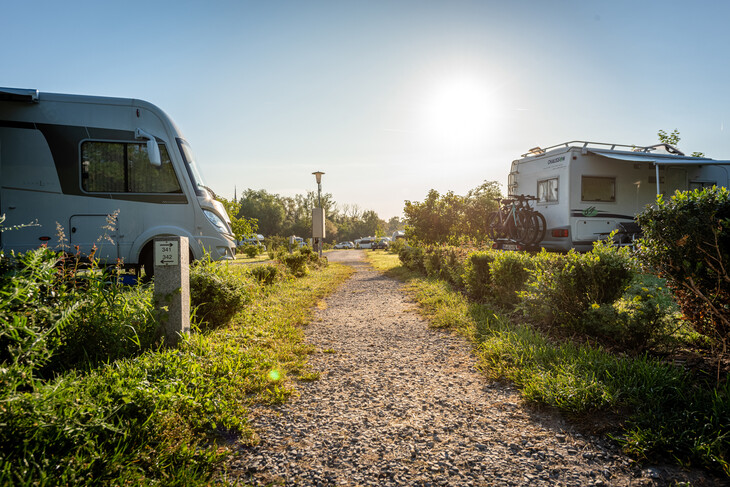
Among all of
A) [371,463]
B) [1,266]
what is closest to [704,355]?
[371,463]

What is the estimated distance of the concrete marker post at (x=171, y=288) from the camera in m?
3.50

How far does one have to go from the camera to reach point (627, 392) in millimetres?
2570

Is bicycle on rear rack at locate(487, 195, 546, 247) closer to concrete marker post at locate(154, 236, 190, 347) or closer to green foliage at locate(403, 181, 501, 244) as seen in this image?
green foliage at locate(403, 181, 501, 244)

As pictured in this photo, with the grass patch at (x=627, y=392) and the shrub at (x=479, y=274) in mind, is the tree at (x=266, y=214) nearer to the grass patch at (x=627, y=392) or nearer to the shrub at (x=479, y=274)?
the shrub at (x=479, y=274)

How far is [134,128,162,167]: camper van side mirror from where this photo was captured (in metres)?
6.34

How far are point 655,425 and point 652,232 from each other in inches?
66.9

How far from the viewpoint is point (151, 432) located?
2184mm

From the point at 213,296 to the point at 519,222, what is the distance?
8433mm

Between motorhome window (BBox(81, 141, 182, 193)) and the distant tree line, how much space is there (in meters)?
48.3

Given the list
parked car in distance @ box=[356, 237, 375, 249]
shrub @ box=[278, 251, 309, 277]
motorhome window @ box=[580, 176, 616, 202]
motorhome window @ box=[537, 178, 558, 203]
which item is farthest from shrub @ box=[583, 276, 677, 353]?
Result: parked car in distance @ box=[356, 237, 375, 249]

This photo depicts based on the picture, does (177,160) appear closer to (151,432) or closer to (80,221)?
(80,221)

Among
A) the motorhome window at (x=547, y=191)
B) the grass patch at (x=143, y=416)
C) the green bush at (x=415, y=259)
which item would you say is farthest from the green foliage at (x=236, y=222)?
the grass patch at (x=143, y=416)

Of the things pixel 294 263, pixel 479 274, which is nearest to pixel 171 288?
pixel 479 274

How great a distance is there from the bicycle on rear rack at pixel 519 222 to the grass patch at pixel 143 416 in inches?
321
